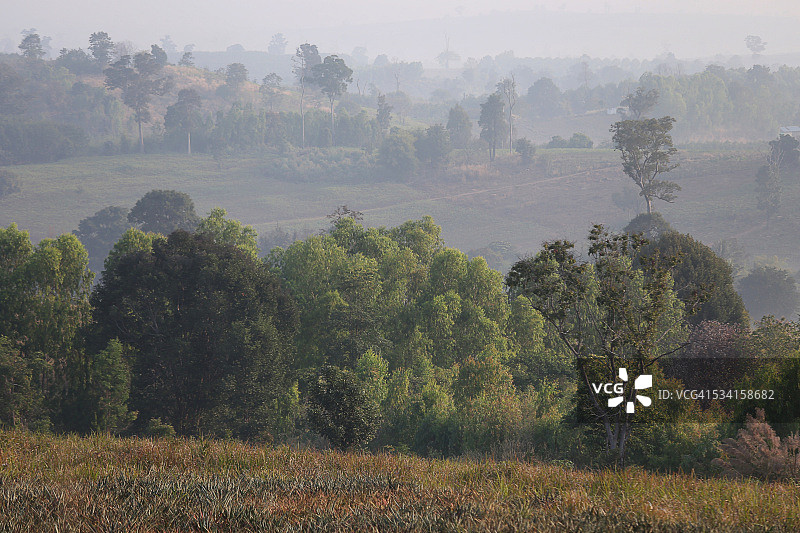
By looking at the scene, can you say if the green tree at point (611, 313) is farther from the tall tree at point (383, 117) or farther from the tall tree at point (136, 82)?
the tall tree at point (383, 117)

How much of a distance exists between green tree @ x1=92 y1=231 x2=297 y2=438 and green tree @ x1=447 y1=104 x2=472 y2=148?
137 meters

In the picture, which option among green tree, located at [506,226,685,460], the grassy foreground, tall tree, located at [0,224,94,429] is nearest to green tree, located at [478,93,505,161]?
tall tree, located at [0,224,94,429]

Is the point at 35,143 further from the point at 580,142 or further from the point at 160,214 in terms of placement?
the point at 580,142

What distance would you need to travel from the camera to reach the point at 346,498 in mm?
8320

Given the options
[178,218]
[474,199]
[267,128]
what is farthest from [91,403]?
[267,128]

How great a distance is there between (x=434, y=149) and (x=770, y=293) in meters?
84.7

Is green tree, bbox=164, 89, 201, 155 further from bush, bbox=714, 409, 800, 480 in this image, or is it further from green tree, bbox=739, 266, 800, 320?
bush, bbox=714, 409, 800, 480

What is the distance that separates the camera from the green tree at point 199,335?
3334 centimetres

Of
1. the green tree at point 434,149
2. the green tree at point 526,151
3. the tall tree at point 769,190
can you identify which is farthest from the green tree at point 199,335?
the green tree at point 526,151

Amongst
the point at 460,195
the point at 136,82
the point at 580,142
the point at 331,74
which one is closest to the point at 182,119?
the point at 136,82

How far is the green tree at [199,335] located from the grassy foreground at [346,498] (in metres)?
22.8

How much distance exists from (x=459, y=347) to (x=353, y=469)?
28.1m

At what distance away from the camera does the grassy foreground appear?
7.16m

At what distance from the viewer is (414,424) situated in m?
29.7
